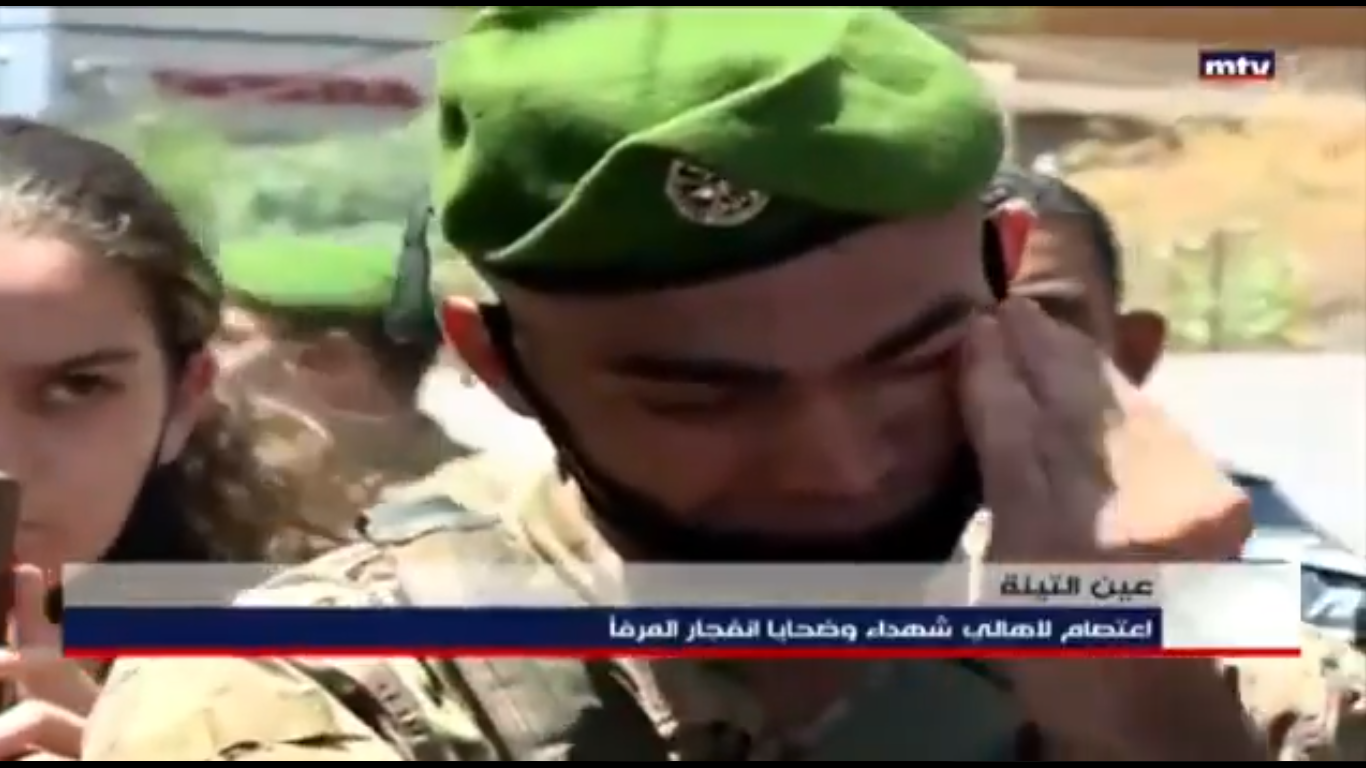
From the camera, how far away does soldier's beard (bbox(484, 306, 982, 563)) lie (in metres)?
1.11

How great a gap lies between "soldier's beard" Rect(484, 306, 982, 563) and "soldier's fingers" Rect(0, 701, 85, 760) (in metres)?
0.30

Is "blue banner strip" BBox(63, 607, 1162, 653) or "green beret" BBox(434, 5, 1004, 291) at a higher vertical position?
"green beret" BBox(434, 5, 1004, 291)

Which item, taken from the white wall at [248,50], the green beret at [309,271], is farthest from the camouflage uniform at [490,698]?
the white wall at [248,50]

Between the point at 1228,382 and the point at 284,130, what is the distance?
0.53 meters

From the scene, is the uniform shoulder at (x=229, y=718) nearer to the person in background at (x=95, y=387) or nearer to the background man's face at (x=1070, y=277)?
the person in background at (x=95, y=387)

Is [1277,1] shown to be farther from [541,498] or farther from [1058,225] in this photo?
[541,498]

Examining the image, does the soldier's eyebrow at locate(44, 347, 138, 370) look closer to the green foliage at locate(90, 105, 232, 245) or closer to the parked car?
the green foliage at locate(90, 105, 232, 245)

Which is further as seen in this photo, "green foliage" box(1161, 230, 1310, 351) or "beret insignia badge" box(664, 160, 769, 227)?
"green foliage" box(1161, 230, 1310, 351)

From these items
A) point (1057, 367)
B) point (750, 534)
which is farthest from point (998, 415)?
point (750, 534)

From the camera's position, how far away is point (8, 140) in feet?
3.67

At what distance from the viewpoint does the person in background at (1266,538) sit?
114cm

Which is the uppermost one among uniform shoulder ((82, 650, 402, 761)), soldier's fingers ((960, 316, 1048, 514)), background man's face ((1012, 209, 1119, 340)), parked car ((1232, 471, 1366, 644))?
background man's face ((1012, 209, 1119, 340))

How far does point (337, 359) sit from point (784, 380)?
0.24 m

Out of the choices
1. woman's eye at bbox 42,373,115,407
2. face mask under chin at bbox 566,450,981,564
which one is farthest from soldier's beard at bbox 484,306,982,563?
woman's eye at bbox 42,373,115,407
